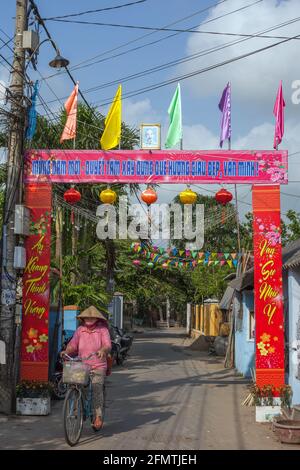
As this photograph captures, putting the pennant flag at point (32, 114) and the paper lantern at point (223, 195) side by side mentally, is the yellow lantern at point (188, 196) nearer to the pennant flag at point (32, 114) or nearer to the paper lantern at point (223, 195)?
the paper lantern at point (223, 195)

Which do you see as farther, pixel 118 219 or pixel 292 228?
pixel 292 228

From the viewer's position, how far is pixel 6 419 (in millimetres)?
9594

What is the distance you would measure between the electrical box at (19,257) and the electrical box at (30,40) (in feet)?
11.5

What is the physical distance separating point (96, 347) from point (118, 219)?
12819 millimetres

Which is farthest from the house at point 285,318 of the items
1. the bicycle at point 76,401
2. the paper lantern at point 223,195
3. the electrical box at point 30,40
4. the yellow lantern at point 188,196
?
the electrical box at point 30,40

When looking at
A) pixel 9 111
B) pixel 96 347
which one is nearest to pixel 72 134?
pixel 9 111

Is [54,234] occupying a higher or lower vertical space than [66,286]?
higher

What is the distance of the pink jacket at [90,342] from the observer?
870 cm

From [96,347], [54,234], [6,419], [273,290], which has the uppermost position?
[54,234]

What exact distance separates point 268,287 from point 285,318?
8.51 ft

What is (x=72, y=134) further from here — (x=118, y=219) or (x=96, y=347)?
(x=118, y=219)

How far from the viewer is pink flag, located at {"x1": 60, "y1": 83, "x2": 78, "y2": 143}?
11.2m

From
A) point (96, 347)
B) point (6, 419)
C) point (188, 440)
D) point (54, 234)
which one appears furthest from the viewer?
point (54, 234)
